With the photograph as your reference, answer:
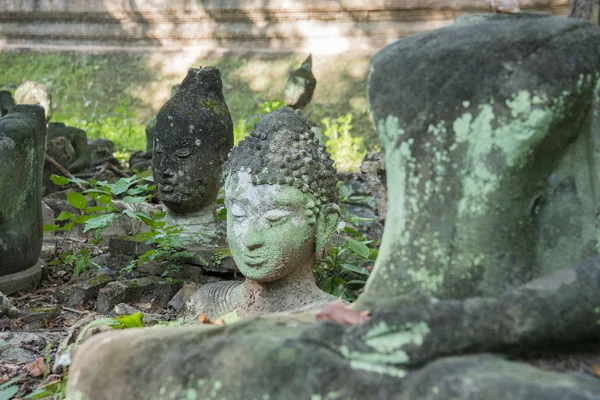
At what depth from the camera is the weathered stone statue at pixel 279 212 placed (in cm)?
318

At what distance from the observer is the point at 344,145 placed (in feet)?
25.7

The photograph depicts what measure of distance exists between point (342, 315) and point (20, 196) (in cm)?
314

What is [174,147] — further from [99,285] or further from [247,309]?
[247,309]

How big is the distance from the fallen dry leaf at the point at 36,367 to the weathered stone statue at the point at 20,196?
1289 mm

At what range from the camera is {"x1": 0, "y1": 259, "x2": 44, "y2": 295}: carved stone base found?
4285mm

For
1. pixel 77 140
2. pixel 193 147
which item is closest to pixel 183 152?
pixel 193 147

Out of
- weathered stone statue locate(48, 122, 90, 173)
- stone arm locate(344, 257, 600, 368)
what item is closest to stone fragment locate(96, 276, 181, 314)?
stone arm locate(344, 257, 600, 368)

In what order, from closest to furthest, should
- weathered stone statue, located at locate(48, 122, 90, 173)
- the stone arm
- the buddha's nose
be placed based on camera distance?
the stone arm < the buddha's nose < weathered stone statue, located at locate(48, 122, 90, 173)

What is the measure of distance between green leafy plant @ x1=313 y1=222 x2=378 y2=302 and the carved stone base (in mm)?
1544

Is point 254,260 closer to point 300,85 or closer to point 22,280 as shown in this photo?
point 22,280

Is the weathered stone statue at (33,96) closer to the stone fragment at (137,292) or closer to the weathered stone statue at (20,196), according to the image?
the weathered stone statue at (20,196)

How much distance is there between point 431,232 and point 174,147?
319 centimetres

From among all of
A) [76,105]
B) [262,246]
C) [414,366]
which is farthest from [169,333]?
[76,105]

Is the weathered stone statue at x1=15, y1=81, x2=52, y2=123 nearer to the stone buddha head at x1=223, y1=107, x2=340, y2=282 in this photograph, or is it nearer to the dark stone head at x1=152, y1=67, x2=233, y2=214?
the dark stone head at x1=152, y1=67, x2=233, y2=214
